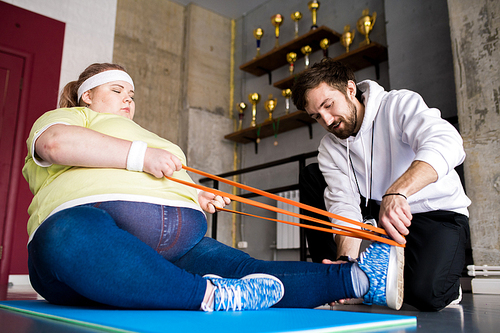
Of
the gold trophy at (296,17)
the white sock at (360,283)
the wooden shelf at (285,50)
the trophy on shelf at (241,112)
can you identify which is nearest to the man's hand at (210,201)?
the white sock at (360,283)

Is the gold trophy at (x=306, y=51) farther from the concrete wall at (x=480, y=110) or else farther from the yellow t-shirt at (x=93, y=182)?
the yellow t-shirt at (x=93, y=182)

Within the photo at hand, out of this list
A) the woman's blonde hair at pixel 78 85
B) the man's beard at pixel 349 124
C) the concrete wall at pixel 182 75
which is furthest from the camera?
the concrete wall at pixel 182 75

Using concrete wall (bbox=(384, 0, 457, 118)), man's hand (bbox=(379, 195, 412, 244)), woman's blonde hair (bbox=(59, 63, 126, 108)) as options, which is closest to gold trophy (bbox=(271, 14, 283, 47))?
concrete wall (bbox=(384, 0, 457, 118))

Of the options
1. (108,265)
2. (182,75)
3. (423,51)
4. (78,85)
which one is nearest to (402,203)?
(108,265)

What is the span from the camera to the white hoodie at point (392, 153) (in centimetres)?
121

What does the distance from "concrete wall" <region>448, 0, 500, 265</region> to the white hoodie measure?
2.75 feet

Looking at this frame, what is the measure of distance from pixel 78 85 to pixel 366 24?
3.02 m

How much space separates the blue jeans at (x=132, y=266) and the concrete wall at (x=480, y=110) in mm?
1548

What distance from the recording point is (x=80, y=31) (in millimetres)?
3531

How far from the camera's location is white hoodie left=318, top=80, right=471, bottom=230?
3.98 feet

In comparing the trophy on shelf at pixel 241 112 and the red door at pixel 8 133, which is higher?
the trophy on shelf at pixel 241 112

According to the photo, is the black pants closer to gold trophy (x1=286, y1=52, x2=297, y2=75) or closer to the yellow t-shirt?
the yellow t-shirt

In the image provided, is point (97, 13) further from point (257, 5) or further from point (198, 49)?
point (257, 5)

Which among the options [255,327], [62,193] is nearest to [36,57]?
[62,193]
